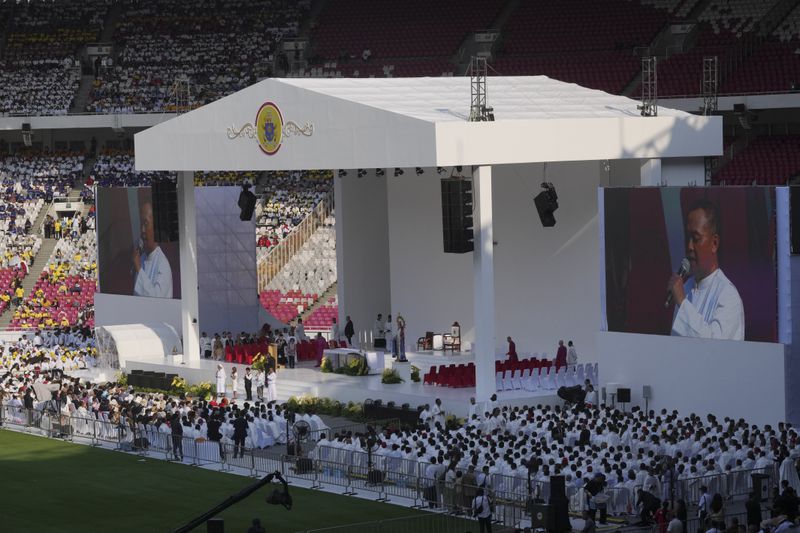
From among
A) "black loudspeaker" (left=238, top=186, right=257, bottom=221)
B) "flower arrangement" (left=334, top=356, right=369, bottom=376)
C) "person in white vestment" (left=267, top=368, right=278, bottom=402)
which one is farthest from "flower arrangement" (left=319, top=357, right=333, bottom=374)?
"black loudspeaker" (left=238, top=186, right=257, bottom=221)

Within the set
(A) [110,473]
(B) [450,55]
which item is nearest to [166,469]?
(A) [110,473]

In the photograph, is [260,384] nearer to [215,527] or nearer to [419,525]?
[419,525]

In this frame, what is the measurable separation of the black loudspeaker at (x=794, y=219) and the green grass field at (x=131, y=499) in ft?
33.4

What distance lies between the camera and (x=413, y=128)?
114 ft

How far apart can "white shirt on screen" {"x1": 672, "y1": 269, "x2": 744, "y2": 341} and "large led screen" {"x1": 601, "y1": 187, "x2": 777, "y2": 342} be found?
22 mm

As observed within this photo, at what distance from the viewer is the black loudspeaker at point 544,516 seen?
21.6 meters

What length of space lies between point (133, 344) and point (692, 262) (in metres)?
19.7

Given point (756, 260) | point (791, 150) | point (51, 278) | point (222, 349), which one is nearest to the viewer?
point (756, 260)

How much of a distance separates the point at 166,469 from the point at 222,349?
1265 cm

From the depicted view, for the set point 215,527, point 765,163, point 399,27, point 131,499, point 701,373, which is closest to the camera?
point 215,527

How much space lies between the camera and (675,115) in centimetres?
3894

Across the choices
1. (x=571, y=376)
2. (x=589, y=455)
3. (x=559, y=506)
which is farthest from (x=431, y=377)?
(x=559, y=506)

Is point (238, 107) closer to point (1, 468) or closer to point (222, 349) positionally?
point (222, 349)

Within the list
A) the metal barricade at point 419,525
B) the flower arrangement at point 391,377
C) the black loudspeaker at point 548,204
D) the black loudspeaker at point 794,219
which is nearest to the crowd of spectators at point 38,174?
the flower arrangement at point 391,377
